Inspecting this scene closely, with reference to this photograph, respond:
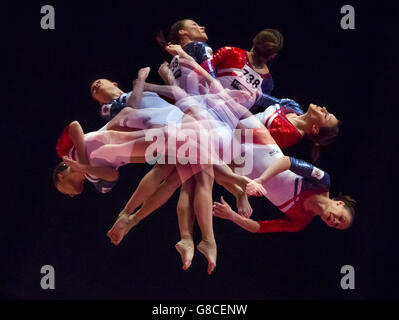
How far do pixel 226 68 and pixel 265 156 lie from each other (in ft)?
1.42

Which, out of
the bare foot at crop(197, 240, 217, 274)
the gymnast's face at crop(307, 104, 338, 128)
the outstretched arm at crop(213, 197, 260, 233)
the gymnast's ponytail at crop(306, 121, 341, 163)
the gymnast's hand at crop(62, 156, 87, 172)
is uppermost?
the gymnast's face at crop(307, 104, 338, 128)

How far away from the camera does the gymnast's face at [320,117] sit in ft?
11.3

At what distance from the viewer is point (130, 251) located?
154 inches

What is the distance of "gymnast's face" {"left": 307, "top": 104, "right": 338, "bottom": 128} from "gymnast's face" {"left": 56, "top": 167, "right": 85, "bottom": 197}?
107 centimetres

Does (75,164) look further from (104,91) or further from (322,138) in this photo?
(322,138)

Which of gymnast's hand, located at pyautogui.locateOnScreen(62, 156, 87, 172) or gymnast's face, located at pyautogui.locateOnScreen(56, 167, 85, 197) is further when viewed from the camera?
gymnast's face, located at pyautogui.locateOnScreen(56, 167, 85, 197)

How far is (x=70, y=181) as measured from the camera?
3.49 metres

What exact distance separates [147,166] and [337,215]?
1.05 meters

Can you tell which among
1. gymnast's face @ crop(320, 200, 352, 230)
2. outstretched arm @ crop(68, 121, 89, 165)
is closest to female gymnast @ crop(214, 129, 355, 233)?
gymnast's face @ crop(320, 200, 352, 230)

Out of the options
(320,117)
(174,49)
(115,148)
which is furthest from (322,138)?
(115,148)

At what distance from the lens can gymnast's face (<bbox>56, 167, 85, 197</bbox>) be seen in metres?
3.47

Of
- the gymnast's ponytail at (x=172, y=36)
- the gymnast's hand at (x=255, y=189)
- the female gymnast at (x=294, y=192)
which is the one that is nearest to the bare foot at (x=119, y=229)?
the female gymnast at (x=294, y=192)

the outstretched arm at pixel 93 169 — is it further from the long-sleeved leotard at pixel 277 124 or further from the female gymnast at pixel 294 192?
the long-sleeved leotard at pixel 277 124

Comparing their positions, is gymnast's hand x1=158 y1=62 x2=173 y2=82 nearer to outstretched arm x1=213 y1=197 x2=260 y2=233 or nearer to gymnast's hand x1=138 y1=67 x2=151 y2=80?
gymnast's hand x1=138 y1=67 x2=151 y2=80
